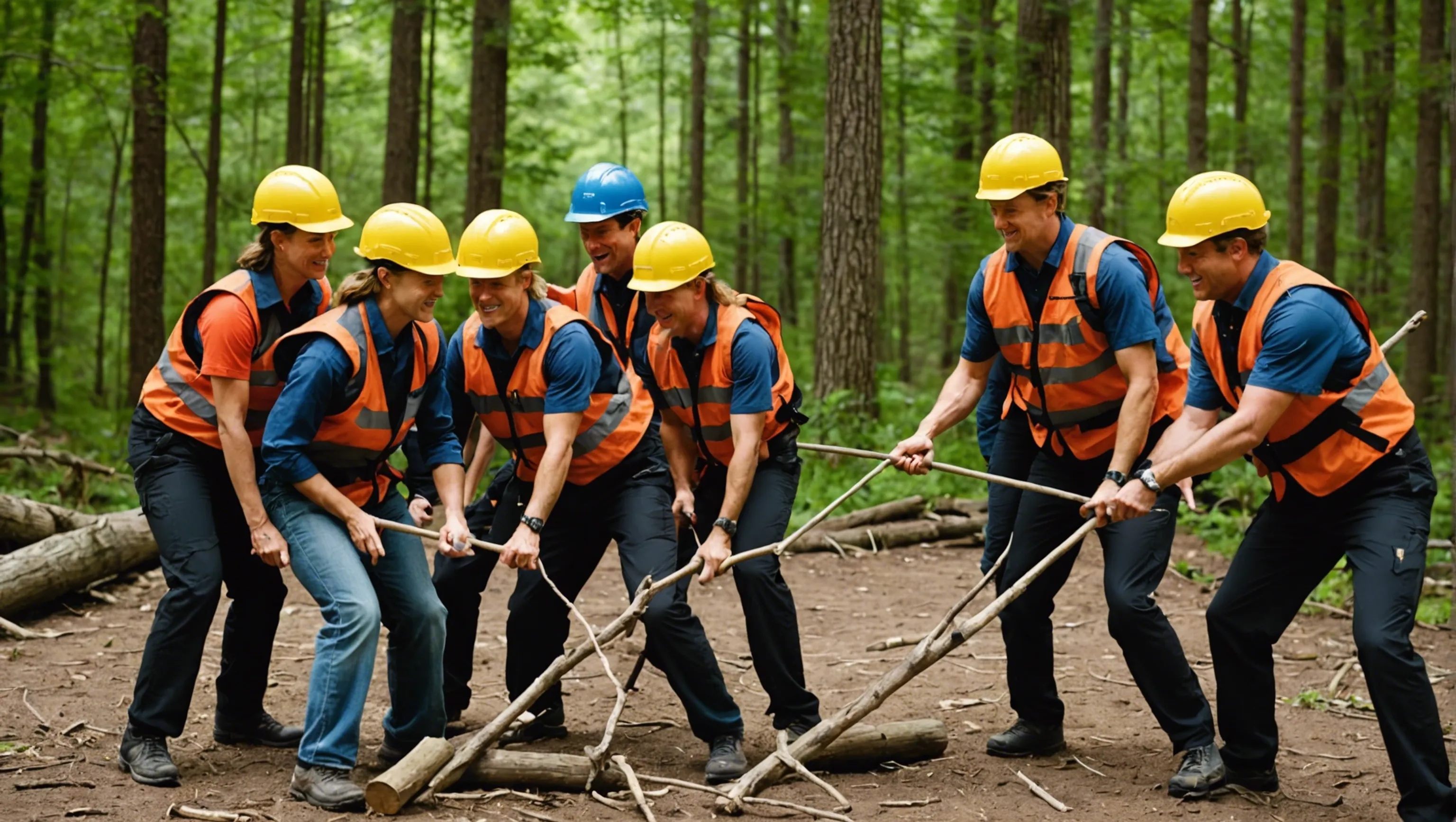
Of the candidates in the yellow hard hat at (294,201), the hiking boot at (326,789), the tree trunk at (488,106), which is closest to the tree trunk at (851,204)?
the tree trunk at (488,106)

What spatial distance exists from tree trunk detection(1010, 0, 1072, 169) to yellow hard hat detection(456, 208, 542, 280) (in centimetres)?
772

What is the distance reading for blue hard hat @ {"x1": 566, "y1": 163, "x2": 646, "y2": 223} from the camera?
529 centimetres

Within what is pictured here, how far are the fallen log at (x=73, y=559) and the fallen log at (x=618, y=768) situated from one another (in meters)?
3.58

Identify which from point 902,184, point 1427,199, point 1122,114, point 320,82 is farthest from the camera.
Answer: point 1122,114

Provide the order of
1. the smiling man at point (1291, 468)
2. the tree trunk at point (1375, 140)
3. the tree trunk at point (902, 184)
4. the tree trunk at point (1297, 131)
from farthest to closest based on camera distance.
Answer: the tree trunk at point (902, 184), the tree trunk at point (1375, 140), the tree trunk at point (1297, 131), the smiling man at point (1291, 468)

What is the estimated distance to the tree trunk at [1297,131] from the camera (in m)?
16.1

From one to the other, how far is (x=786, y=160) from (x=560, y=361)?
59.3 ft

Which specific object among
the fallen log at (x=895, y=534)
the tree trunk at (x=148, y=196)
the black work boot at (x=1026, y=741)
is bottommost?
the black work boot at (x=1026, y=741)

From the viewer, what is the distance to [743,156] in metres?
21.7

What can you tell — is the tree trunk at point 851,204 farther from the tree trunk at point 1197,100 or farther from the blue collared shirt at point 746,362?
the tree trunk at point 1197,100

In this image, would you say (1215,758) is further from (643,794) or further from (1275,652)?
(1275,652)

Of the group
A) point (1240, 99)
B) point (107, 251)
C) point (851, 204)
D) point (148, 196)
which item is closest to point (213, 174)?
point (148, 196)

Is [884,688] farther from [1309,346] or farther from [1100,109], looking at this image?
[1100,109]

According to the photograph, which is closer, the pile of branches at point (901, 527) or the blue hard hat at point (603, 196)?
the blue hard hat at point (603, 196)
